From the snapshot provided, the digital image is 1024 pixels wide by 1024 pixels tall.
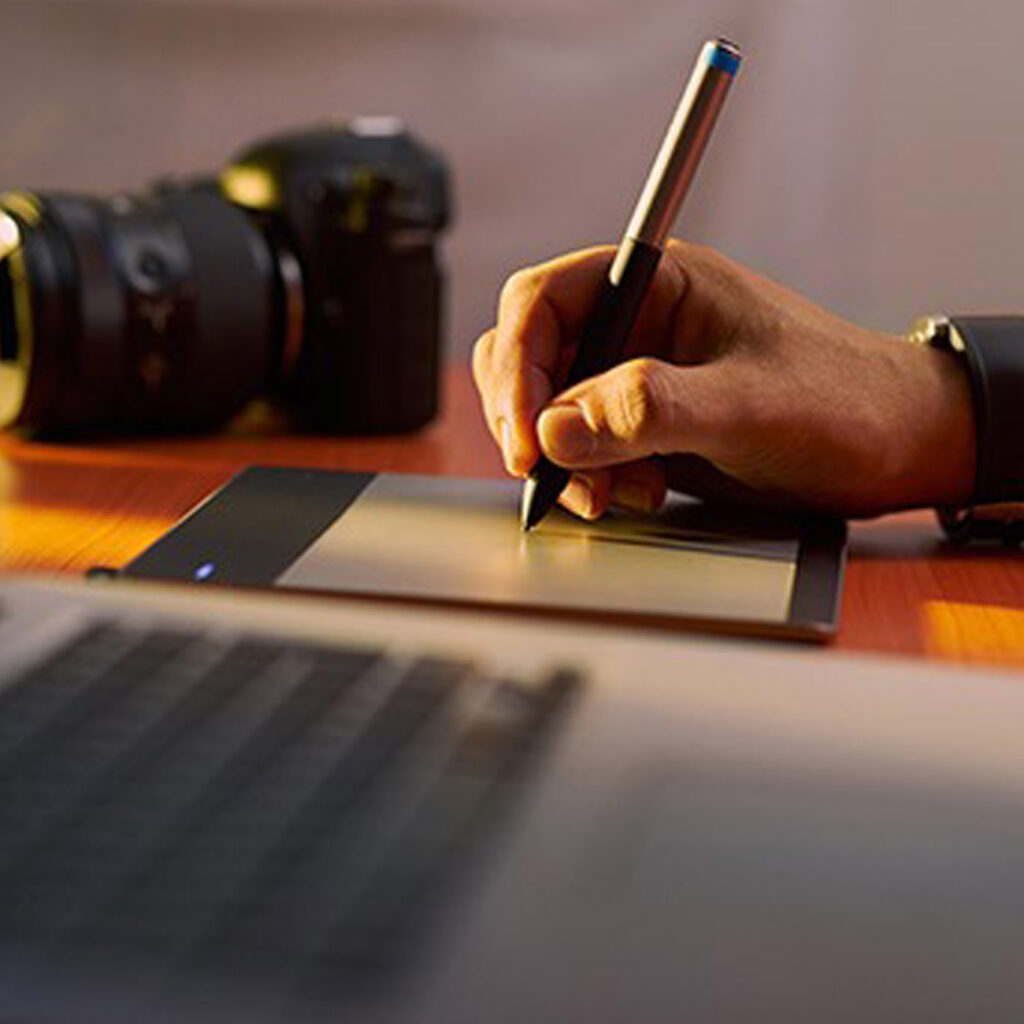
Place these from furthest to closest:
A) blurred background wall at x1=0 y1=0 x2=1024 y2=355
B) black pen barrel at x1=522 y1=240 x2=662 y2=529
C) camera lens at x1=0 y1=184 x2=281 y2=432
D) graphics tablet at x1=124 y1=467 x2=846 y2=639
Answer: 1. blurred background wall at x1=0 y1=0 x2=1024 y2=355
2. camera lens at x1=0 y1=184 x2=281 y2=432
3. black pen barrel at x1=522 y1=240 x2=662 y2=529
4. graphics tablet at x1=124 y1=467 x2=846 y2=639

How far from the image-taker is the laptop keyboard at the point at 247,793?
308mm

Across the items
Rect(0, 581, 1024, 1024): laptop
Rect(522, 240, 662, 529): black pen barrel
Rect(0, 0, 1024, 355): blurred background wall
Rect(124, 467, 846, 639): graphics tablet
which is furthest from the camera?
Rect(0, 0, 1024, 355): blurred background wall

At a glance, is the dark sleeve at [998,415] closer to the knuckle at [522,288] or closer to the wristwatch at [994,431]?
the wristwatch at [994,431]

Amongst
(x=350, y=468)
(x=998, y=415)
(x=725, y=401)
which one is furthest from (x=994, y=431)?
(x=350, y=468)

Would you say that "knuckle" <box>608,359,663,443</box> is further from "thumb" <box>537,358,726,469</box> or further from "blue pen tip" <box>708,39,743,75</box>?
"blue pen tip" <box>708,39,743,75</box>

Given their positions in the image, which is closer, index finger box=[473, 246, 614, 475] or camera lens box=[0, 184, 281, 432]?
index finger box=[473, 246, 614, 475]

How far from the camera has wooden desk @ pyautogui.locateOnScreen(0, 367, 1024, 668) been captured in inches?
23.8

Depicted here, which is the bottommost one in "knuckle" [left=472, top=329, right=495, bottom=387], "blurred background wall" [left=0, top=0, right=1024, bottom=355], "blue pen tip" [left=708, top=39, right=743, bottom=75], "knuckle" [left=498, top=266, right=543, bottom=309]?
"blurred background wall" [left=0, top=0, right=1024, bottom=355]

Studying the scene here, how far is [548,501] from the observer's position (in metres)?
0.67

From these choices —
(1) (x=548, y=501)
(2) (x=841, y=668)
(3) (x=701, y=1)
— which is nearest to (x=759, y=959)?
(2) (x=841, y=668)

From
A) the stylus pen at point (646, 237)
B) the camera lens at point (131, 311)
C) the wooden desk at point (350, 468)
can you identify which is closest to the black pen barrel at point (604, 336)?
the stylus pen at point (646, 237)

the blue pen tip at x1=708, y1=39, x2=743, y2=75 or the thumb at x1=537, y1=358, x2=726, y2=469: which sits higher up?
the blue pen tip at x1=708, y1=39, x2=743, y2=75

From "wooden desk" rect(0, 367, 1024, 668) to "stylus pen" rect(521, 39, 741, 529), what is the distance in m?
0.11

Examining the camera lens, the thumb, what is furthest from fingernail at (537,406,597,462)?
the camera lens
